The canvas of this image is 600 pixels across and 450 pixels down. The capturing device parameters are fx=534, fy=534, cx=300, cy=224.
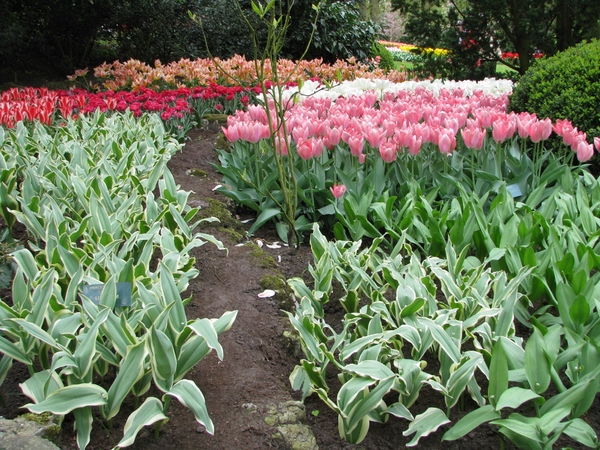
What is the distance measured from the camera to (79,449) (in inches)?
58.8

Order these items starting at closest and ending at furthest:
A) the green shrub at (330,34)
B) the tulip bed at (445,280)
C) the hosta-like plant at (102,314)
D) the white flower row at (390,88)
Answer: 1. the hosta-like plant at (102,314)
2. the tulip bed at (445,280)
3. the white flower row at (390,88)
4. the green shrub at (330,34)

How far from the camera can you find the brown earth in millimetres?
1644

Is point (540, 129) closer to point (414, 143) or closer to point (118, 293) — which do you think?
point (414, 143)

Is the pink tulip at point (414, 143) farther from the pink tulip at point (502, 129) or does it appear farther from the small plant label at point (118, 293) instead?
the small plant label at point (118, 293)

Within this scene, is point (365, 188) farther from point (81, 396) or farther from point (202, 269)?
point (81, 396)

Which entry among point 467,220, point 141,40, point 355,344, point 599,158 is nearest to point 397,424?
point 355,344

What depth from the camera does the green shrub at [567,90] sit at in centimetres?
407

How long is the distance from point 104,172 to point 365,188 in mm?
1676

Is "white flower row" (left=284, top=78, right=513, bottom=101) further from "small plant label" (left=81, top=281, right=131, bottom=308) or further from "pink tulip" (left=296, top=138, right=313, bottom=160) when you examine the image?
"small plant label" (left=81, top=281, right=131, bottom=308)

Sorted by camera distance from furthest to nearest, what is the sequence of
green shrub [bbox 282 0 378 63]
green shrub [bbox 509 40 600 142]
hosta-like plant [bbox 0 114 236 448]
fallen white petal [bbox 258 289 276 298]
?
1. green shrub [bbox 282 0 378 63]
2. green shrub [bbox 509 40 600 142]
3. fallen white petal [bbox 258 289 276 298]
4. hosta-like plant [bbox 0 114 236 448]

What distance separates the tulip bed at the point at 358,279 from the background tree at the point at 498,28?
415 cm

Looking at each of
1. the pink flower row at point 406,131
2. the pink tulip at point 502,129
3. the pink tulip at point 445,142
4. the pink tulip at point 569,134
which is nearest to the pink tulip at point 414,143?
the pink flower row at point 406,131

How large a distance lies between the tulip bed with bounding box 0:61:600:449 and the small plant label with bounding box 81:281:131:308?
21 millimetres

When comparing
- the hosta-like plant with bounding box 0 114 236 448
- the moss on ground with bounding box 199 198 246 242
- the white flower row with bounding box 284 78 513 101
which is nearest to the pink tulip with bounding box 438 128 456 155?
the moss on ground with bounding box 199 198 246 242
